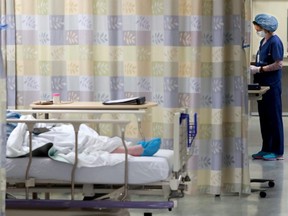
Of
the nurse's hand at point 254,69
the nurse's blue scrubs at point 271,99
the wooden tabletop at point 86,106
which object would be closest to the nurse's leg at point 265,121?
the nurse's blue scrubs at point 271,99

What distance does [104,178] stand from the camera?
3254 millimetres

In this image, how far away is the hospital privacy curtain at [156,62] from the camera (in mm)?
4949

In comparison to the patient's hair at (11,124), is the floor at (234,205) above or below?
below

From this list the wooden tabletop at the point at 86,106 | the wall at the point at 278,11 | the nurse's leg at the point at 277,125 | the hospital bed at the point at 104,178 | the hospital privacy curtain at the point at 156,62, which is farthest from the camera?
the wall at the point at 278,11

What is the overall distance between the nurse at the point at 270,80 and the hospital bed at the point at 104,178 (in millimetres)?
3385

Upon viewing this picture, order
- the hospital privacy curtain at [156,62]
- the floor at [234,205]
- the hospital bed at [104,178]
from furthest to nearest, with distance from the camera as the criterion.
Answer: the hospital privacy curtain at [156,62]
the floor at [234,205]
the hospital bed at [104,178]

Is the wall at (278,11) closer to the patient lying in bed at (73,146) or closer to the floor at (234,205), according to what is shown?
the floor at (234,205)

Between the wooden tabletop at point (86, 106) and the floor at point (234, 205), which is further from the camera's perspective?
the floor at point (234, 205)

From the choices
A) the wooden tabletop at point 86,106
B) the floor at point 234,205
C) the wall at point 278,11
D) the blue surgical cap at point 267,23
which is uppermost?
the wall at point 278,11

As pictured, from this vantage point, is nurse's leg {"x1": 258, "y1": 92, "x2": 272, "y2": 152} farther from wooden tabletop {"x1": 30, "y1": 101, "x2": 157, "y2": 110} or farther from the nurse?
wooden tabletop {"x1": 30, "y1": 101, "x2": 157, "y2": 110}

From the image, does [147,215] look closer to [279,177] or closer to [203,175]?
[203,175]

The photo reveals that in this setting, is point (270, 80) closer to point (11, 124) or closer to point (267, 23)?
point (267, 23)

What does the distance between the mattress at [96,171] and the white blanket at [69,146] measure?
34mm

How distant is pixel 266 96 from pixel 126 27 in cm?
235
